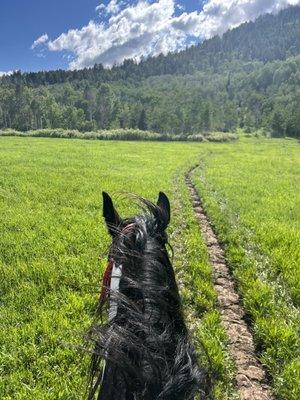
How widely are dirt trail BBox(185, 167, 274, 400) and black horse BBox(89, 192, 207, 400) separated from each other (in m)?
3.11

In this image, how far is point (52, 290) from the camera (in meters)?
8.20

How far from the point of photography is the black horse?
2316 mm

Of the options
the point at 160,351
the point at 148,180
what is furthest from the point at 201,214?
the point at 160,351

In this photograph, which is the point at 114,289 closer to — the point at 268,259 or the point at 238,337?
the point at 238,337

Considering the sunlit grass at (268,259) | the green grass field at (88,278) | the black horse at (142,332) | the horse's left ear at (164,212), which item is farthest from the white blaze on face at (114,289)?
the sunlit grass at (268,259)

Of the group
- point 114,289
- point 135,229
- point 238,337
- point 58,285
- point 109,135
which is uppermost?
point 135,229

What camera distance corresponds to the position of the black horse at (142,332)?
2.32 meters

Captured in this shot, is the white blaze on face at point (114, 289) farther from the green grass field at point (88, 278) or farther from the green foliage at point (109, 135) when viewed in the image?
the green foliage at point (109, 135)

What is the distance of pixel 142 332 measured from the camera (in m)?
2.56

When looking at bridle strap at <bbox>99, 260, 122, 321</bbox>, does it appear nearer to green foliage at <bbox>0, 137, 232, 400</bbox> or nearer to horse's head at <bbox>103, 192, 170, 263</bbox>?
horse's head at <bbox>103, 192, 170, 263</bbox>

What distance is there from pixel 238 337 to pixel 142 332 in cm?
459

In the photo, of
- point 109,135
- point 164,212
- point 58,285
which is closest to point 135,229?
point 164,212

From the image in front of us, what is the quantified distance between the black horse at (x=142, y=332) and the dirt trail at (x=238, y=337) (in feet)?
10.2

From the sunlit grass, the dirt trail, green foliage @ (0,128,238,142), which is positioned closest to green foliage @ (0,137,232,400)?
the dirt trail
